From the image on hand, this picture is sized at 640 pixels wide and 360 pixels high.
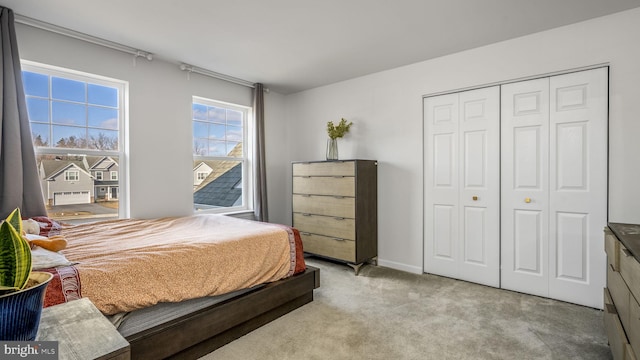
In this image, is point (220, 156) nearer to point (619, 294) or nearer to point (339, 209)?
point (339, 209)

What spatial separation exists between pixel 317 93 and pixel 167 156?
7.00 ft

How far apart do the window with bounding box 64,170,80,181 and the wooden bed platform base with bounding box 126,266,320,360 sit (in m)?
2.01

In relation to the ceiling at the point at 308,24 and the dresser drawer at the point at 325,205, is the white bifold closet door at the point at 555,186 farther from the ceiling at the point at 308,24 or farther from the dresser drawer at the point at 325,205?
the dresser drawer at the point at 325,205

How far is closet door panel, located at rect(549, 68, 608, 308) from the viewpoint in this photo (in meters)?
2.51

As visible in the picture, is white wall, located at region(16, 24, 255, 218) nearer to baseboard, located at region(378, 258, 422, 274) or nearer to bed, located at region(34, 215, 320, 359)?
bed, located at region(34, 215, 320, 359)

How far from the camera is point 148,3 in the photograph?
2248 millimetres

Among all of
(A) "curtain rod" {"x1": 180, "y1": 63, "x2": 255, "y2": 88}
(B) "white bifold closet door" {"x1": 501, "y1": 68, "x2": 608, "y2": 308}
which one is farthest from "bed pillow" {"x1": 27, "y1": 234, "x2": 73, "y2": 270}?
(B) "white bifold closet door" {"x1": 501, "y1": 68, "x2": 608, "y2": 308}

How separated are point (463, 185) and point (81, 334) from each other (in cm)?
322

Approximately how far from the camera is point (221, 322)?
1.99m

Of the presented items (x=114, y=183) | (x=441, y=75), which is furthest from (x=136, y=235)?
(x=441, y=75)

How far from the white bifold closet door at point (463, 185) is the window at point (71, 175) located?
349 centimetres

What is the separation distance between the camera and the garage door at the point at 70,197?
281 centimetres

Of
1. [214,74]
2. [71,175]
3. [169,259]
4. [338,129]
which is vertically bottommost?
[169,259]

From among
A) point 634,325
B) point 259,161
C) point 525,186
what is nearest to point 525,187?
point 525,186
